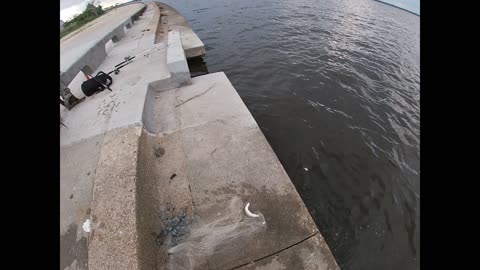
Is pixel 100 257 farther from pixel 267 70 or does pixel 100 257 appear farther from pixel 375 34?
pixel 375 34

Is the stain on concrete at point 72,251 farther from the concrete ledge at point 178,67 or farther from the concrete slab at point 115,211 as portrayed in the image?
the concrete ledge at point 178,67

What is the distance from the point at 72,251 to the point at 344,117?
19.9 ft

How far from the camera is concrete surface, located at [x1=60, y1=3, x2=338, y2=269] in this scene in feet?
8.76

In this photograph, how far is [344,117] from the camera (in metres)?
6.05

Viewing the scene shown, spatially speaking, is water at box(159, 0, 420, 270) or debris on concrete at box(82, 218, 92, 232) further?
water at box(159, 0, 420, 270)

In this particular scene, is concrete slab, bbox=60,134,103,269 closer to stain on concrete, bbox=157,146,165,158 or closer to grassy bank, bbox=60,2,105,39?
stain on concrete, bbox=157,146,165,158

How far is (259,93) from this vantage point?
7.20 metres

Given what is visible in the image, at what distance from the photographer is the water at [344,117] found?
12.0 ft

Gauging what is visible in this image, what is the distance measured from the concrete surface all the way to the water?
3.45 ft

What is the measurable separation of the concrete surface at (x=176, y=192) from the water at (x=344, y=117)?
105 centimetres

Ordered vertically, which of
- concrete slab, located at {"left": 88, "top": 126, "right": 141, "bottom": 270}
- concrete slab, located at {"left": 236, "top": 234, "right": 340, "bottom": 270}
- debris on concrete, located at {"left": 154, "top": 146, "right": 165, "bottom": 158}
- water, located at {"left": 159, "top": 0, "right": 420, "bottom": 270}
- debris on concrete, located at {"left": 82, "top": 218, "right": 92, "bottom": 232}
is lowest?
water, located at {"left": 159, "top": 0, "right": 420, "bottom": 270}

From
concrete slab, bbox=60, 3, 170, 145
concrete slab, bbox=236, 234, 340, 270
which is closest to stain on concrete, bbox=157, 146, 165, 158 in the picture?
concrete slab, bbox=60, 3, 170, 145

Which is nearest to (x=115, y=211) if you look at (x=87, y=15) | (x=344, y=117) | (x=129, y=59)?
(x=344, y=117)
